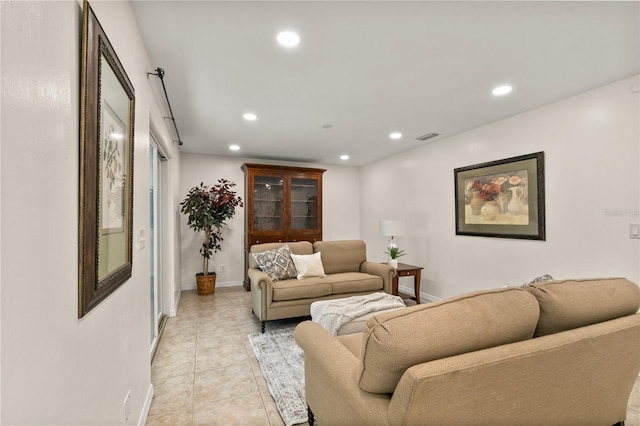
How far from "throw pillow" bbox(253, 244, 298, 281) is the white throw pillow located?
6cm

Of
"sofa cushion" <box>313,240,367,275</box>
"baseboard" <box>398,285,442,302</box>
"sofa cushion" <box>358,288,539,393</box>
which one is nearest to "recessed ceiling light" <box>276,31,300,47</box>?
"sofa cushion" <box>358,288,539,393</box>

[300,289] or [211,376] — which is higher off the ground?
[300,289]

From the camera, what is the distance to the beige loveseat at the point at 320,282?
3.33m

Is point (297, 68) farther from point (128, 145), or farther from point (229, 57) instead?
point (128, 145)

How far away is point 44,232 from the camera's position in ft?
2.50

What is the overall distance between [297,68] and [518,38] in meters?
1.52

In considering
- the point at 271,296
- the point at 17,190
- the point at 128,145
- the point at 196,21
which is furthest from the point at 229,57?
the point at 271,296

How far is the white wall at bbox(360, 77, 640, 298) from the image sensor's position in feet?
8.46

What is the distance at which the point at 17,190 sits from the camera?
2.12ft

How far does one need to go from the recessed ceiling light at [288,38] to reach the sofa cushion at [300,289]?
238cm

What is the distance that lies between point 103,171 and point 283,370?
2.04 m

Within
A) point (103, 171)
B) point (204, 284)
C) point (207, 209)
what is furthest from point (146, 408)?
point (207, 209)

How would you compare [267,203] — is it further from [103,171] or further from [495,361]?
[495,361]

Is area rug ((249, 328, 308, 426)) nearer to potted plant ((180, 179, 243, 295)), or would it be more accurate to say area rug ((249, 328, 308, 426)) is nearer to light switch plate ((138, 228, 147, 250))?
light switch plate ((138, 228, 147, 250))
